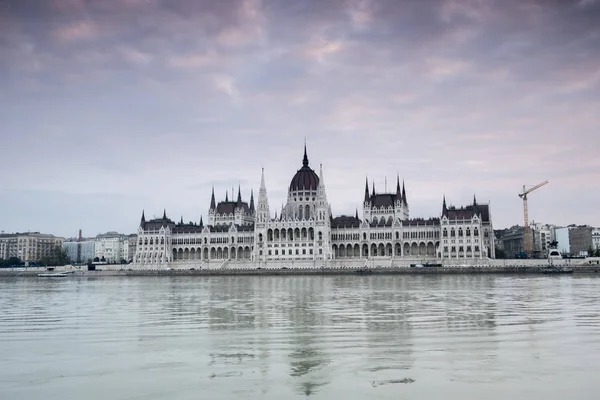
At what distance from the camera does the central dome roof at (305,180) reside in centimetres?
14400

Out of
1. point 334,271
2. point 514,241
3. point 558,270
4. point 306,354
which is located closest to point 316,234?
point 334,271

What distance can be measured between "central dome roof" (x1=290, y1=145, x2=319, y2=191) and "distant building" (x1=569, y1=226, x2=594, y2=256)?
273 ft

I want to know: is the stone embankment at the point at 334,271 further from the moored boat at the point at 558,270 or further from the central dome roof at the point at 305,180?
the central dome roof at the point at 305,180

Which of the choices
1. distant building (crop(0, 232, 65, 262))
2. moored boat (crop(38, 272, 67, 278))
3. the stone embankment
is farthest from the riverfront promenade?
distant building (crop(0, 232, 65, 262))

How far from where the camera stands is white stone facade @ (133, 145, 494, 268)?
4889 inches

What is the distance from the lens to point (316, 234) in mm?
Answer: 131750

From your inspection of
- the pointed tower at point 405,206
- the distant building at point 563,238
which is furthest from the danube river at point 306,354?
the distant building at point 563,238

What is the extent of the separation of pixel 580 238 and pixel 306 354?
594 feet

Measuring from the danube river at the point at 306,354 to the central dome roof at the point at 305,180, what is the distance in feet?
362

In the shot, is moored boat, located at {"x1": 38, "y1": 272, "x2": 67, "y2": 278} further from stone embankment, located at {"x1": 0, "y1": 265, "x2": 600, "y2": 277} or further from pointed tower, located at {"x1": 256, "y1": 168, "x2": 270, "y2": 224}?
pointed tower, located at {"x1": 256, "y1": 168, "x2": 270, "y2": 224}

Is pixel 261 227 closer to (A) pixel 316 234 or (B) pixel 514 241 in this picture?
(A) pixel 316 234

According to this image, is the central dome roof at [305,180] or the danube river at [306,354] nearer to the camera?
the danube river at [306,354]

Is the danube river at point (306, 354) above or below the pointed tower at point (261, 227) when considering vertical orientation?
below

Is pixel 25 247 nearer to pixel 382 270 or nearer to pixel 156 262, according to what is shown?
pixel 156 262
